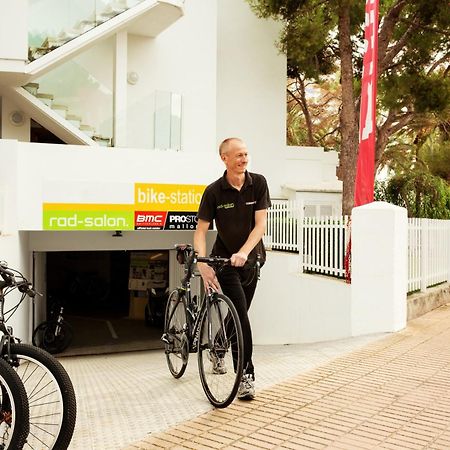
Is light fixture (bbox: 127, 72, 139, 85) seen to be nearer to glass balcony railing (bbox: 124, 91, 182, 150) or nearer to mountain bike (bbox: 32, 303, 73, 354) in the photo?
glass balcony railing (bbox: 124, 91, 182, 150)

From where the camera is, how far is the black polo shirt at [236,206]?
14.4ft

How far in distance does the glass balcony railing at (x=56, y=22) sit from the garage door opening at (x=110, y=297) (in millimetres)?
5887

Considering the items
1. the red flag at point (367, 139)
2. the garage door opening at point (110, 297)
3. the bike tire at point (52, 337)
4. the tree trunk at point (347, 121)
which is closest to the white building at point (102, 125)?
the bike tire at point (52, 337)

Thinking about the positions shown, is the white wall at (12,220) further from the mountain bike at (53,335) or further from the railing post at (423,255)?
the railing post at (423,255)

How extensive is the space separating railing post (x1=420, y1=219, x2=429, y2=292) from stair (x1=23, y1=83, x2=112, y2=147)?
679cm

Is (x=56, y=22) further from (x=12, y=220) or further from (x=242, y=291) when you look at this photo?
(x=242, y=291)

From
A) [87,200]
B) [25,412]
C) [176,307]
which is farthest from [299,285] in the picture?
[25,412]

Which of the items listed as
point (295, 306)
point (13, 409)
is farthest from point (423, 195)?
point (13, 409)

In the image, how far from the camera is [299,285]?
11.0m

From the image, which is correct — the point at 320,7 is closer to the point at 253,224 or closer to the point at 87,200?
the point at 87,200

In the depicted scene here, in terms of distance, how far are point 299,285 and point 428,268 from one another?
2.52 meters

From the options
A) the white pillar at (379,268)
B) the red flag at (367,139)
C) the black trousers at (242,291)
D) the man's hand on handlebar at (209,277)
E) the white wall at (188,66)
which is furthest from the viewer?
the white wall at (188,66)

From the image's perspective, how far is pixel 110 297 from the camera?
25547 millimetres

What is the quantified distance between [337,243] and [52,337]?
23.6 ft
